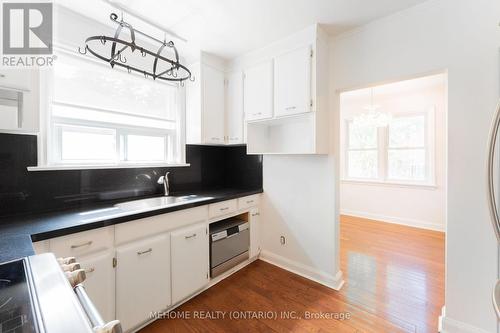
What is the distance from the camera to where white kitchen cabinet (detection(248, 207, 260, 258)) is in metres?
2.54

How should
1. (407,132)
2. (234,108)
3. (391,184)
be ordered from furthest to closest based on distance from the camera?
(391,184) < (407,132) < (234,108)

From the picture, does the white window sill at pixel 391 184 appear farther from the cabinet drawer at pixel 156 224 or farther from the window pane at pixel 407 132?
the cabinet drawer at pixel 156 224

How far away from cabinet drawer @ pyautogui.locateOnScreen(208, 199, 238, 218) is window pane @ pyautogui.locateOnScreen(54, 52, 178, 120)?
1229 millimetres

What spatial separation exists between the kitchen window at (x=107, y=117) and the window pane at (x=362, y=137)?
12.7 ft

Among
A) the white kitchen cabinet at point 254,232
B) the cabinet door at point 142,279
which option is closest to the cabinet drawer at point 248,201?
the white kitchen cabinet at point 254,232

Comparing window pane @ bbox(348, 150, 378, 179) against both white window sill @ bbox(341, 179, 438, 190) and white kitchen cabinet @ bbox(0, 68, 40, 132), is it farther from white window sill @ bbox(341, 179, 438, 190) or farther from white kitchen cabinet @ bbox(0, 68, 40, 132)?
white kitchen cabinet @ bbox(0, 68, 40, 132)

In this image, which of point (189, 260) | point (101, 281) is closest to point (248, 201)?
point (189, 260)

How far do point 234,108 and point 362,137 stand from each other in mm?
3385

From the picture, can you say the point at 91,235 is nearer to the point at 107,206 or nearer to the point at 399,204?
the point at 107,206

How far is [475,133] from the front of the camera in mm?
1456

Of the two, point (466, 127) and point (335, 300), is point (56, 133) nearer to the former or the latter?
point (335, 300)

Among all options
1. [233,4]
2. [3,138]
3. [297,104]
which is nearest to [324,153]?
[297,104]

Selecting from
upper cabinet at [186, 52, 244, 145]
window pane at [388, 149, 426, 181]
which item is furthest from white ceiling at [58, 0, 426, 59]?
window pane at [388, 149, 426, 181]

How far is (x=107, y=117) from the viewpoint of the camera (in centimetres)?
202
